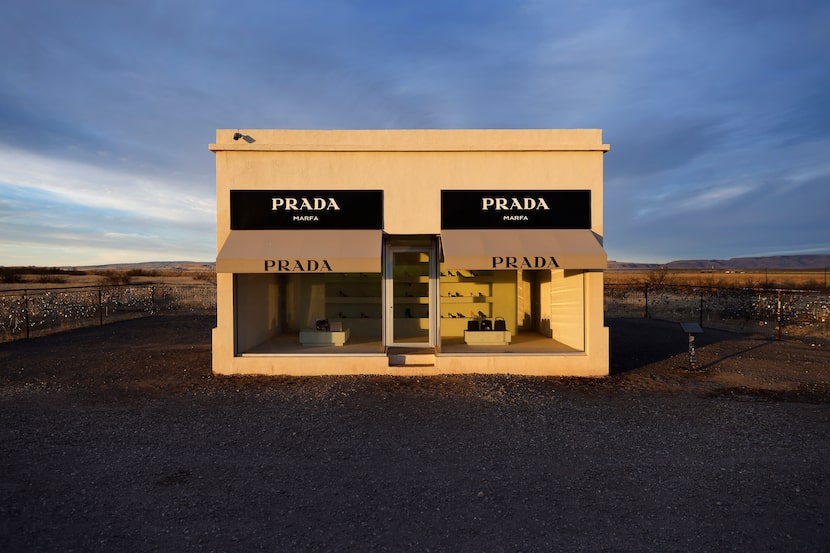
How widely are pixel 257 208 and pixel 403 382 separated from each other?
14.7 ft

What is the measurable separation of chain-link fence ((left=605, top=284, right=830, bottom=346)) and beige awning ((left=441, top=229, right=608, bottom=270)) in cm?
801

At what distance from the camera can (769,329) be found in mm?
16875

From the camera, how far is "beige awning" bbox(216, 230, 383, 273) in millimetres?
8828

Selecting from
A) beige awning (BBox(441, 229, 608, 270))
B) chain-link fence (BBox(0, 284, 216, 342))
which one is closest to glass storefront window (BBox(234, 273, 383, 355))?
beige awning (BBox(441, 229, 608, 270))

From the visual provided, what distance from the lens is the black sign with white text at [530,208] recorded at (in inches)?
380

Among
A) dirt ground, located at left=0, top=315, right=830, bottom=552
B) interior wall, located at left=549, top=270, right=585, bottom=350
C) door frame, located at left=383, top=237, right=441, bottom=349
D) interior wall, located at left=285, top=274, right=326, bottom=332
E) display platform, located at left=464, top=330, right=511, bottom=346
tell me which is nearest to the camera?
dirt ground, located at left=0, top=315, right=830, bottom=552

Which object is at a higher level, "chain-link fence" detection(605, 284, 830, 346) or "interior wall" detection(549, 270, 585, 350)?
"interior wall" detection(549, 270, 585, 350)

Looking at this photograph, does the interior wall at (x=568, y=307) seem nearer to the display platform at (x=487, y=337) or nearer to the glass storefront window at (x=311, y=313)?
the display platform at (x=487, y=337)

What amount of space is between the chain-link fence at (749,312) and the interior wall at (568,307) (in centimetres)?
681

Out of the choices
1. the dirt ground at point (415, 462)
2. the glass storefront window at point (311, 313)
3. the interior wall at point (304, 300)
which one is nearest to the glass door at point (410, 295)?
the glass storefront window at point (311, 313)

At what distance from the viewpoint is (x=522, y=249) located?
9.14m

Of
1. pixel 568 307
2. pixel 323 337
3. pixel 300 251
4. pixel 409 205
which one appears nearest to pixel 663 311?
pixel 568 307

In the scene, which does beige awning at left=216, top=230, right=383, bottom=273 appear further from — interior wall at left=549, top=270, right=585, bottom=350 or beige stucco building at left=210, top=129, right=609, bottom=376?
interior wall at left=549, top=270, right=585, bottom=350

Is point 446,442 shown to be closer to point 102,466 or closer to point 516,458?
point 516,458
